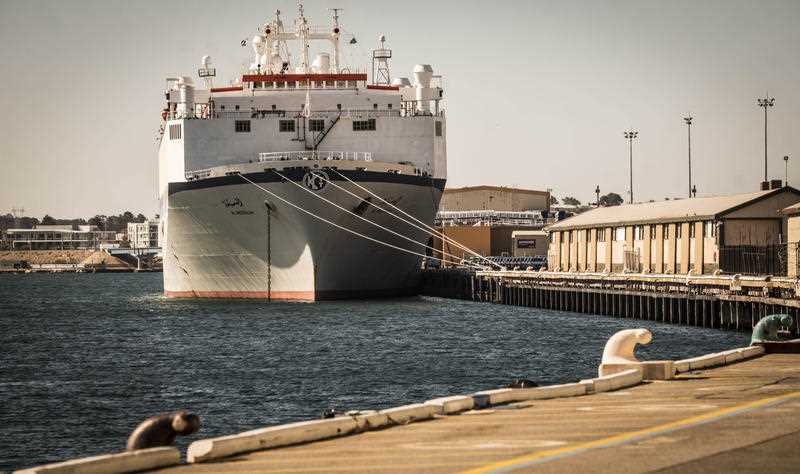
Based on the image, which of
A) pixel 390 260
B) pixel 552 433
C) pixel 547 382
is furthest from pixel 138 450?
pixel 390 260

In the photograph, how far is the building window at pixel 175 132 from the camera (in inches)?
2485

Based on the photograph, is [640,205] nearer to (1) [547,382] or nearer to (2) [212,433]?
(1) [547,382]

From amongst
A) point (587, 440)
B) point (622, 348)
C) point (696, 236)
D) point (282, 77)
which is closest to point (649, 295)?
point (696, 236)

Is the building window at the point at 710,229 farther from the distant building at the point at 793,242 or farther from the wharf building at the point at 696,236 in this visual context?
the distant building at the point at 793,242

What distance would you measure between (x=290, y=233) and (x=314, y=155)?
16.0 ft

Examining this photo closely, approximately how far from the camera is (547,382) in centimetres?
2828

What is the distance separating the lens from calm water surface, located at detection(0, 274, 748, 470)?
2403 cm

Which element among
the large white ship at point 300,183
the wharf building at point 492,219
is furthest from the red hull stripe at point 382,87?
the wharf building at point 492,219

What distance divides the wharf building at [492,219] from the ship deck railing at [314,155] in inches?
1706

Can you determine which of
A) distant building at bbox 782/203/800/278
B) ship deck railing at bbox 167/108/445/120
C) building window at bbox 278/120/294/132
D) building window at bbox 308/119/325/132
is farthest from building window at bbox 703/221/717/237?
building window at bbox 278/120/294/132

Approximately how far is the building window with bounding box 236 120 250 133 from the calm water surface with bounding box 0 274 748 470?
874cm

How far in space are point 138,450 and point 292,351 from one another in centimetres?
2637

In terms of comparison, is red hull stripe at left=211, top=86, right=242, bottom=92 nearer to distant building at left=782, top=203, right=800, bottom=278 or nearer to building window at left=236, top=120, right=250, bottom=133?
building window at left=236, top=120, right=250, bottom=133

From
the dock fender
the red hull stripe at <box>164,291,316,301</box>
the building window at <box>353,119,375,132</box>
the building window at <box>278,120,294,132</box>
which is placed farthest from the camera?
the building window at <box>353,119,375,132</box>
